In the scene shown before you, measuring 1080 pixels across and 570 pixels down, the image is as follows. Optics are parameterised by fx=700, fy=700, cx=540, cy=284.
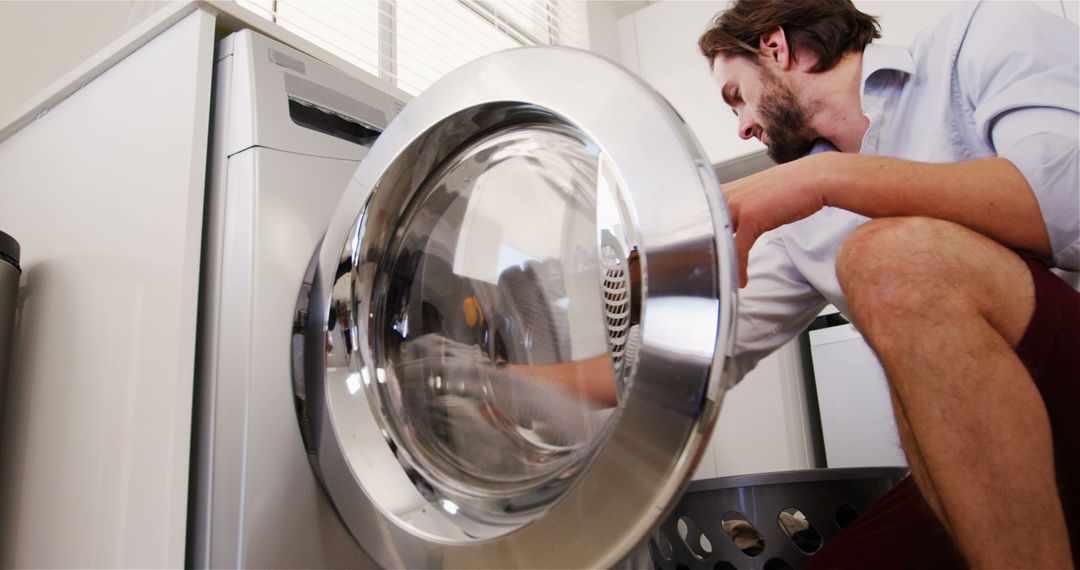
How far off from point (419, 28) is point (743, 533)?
1393mm

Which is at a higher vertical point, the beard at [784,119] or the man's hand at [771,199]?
the beard at [784,119]

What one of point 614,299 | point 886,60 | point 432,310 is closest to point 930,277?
point 614,299

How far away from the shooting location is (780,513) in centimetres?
96

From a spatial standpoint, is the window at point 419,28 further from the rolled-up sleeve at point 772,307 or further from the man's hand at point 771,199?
the man's hand at point 771,199

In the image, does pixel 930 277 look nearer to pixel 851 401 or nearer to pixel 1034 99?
pixel 1034 99

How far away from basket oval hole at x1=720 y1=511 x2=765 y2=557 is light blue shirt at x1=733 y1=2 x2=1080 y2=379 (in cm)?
27

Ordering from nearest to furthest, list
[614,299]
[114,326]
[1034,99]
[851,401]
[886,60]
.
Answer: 1. [614,299]
2. [114,326]
3. [1034,99]
4. [886,60]
5. [851,401]

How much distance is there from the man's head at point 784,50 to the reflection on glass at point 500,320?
0.85 meters

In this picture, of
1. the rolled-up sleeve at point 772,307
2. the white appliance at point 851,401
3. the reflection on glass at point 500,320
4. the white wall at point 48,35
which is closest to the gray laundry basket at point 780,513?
the rolled-up sleeve at point 772,307

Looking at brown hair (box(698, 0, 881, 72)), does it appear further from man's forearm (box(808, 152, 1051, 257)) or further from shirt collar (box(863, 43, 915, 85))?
man's forearm (box(808, 152, 1051, 257))

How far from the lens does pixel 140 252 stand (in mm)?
669

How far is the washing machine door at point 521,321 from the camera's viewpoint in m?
0.44

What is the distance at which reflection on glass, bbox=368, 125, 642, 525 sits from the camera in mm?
563

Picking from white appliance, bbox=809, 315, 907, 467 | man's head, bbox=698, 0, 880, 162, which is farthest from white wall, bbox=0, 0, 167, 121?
white appliance, bbox=809, 315, 907, 467
